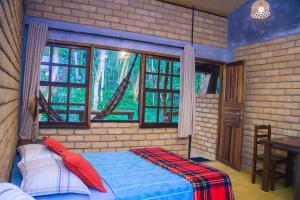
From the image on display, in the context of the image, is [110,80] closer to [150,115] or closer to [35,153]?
[150,115]

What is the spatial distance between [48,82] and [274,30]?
3.85 metres

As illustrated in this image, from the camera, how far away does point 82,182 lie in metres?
1.77

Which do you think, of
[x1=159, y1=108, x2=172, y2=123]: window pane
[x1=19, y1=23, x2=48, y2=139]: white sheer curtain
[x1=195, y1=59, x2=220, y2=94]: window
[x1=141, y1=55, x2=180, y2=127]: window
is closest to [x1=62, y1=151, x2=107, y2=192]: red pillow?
[x1=19, y1=23, x2=48, y2=139]: white sheer curtain

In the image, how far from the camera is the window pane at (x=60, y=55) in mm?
3802

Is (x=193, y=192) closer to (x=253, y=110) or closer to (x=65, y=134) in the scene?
(x=65, y=134)

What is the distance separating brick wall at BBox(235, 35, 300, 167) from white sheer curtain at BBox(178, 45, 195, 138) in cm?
112

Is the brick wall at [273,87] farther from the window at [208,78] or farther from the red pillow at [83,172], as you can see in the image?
the red pillow at [83,172]

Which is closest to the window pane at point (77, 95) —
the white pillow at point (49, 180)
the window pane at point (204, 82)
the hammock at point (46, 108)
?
the hammock at point (46, 108)

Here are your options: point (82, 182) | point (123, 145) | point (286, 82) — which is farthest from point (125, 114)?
point (82, 182)

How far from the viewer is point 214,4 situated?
4.69 m

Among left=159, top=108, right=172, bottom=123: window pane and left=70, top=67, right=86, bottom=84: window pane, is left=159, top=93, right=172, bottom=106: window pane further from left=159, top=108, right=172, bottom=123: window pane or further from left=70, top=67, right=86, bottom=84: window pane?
left=70, top=67, right=86, bottom=84: window pane

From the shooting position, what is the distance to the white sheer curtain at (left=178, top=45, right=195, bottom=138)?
178 inches

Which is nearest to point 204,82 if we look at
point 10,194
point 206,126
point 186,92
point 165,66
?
point 206,126

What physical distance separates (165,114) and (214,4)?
7.50ft
